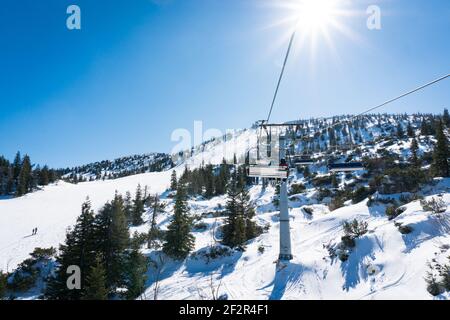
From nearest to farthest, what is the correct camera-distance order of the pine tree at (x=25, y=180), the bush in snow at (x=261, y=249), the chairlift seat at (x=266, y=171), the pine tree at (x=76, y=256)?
the chairlift seat at (x=266, y=171)
the pine tree at (x=76, y=256)
the bush in snow at (x=261, y=249)
the pine tree at (x=25, y=180)

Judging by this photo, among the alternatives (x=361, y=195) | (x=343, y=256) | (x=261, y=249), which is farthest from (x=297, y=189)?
(x=343, y=256)

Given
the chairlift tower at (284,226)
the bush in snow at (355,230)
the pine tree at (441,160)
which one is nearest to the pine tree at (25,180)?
the chairlift tower at (284,226)

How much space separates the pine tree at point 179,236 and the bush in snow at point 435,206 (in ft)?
72.7

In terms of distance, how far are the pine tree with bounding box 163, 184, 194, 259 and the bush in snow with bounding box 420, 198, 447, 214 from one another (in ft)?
72.7

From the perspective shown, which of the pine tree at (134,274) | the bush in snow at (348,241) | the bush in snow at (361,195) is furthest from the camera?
the bush in snow at (361,195)

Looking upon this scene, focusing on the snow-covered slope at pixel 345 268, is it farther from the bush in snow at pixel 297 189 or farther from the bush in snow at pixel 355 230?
the bush in snow at pixel 297 189

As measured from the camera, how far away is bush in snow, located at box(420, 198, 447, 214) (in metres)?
14.6

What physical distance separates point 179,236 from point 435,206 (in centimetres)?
2319

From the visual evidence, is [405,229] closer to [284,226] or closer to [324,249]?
[324,249]

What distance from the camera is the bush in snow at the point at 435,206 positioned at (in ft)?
47.9

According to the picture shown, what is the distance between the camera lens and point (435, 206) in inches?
586
